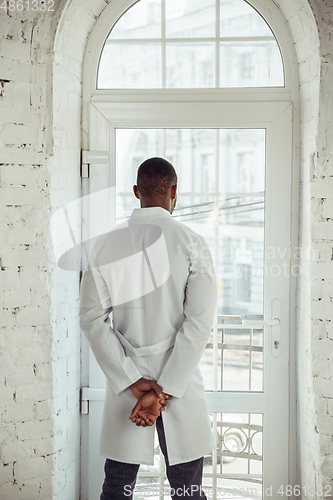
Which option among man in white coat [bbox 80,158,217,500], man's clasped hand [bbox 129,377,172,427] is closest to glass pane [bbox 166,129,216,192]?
man in white coat [bbox 80,158,217,500]

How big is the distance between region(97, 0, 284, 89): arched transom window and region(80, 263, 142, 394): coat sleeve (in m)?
1.08

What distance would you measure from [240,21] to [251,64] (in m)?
0.22

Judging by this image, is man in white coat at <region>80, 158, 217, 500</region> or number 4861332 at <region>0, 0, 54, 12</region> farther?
number 4861332 at <region>0, 0, 54, 12</region>

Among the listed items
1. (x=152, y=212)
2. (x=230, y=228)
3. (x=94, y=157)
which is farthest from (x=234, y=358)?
(x=94, y=157)

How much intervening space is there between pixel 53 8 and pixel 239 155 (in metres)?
1.08

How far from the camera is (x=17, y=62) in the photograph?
1.85 metres

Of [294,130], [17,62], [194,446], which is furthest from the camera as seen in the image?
[294,130]

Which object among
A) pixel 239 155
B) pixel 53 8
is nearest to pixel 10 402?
pixel 239 155

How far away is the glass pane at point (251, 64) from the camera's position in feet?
6.99

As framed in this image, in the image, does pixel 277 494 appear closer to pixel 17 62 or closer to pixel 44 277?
pixel 44 277

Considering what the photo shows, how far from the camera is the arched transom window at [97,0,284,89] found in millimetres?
2129

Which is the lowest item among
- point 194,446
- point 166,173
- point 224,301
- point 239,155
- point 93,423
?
point 93,423

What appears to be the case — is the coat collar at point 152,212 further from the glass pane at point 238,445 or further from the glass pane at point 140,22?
the glass pane at point 238,445

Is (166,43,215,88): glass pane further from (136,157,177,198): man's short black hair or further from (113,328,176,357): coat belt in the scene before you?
(113,328,176,357): coat belt
